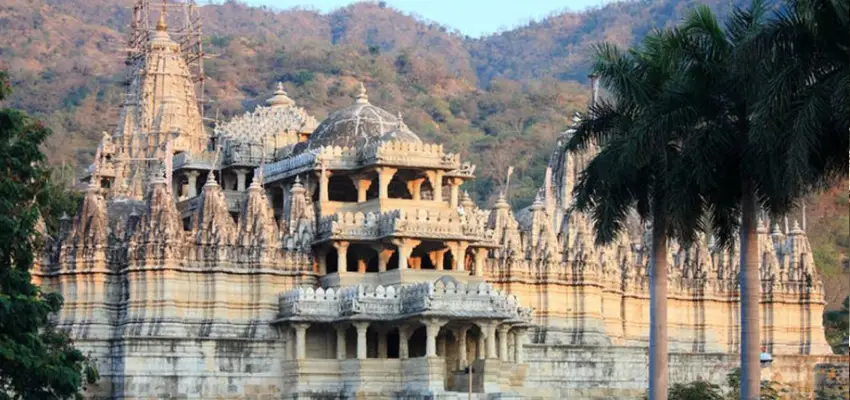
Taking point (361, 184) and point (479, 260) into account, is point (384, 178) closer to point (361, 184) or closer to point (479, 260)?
point (361, 184)

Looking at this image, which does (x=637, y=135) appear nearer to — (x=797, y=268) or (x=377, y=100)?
(x=797, y=268)

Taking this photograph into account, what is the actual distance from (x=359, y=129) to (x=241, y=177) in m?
4.96

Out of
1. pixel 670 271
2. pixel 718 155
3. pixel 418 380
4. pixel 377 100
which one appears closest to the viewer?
pixel 718 155

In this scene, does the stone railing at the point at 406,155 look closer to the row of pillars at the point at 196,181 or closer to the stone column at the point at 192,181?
the row of pillars at the point at 196,181

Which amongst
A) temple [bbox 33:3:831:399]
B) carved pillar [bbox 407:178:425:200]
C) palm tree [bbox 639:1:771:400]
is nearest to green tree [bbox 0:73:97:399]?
palm tree [bbox 639:1:771:400]

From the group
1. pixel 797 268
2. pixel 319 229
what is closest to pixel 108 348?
pixel 319 229

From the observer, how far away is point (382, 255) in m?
62.7

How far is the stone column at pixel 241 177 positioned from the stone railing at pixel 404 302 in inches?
308

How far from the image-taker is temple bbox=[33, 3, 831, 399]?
59625mm

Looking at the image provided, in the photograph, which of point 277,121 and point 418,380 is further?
point 277,121

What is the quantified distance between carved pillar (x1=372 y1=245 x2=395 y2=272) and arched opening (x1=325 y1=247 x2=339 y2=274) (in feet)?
5.47

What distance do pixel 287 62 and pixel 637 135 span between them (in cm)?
10706

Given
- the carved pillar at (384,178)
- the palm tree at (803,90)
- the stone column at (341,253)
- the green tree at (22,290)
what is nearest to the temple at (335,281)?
the stone column at (341,253)

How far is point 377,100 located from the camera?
13875 cm
